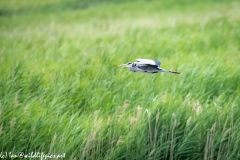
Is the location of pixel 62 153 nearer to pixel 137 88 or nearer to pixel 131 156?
pixel 131 156

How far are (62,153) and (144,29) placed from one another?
14.3ft

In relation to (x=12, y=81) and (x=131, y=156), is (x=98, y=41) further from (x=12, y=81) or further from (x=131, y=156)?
(x=131, y=156)

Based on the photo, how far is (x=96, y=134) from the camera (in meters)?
2.31

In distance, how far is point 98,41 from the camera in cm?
533

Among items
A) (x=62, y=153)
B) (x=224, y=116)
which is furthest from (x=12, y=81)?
(x=224, y=116)

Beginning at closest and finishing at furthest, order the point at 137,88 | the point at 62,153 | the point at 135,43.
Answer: the point at 62,153 < the point at 137,88 < the point at 135,43

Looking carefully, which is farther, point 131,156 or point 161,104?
point 161,104

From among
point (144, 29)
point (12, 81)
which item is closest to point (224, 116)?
point (12, 81)

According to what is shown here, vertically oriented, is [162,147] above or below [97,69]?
below

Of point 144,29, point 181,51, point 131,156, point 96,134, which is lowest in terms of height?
point 131,156

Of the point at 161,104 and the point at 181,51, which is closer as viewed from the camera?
the point at 161,104

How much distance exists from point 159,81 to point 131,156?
3.33 feet

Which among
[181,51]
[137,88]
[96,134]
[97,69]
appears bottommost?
[96,134]

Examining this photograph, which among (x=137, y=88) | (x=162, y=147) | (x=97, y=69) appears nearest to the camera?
(x=162, y=147)
